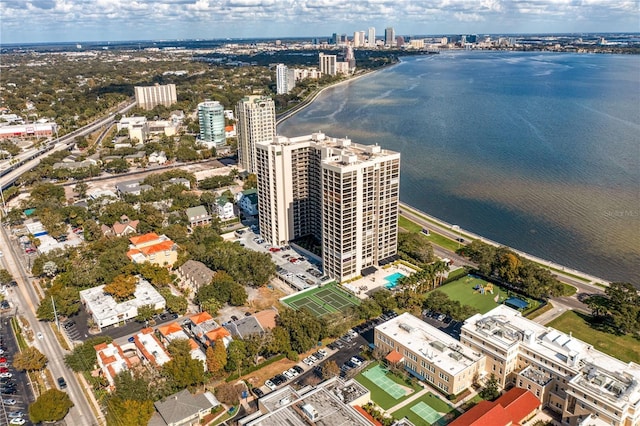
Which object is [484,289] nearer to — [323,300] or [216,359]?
[323,300]

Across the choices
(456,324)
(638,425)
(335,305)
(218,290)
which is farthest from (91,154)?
(638,425)

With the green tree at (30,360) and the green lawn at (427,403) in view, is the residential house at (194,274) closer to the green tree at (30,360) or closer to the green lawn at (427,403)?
the green tree at (30,360)

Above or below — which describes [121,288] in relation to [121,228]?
below

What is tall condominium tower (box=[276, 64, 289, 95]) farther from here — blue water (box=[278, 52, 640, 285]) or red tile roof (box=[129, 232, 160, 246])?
red tile roof (box=[129, 232, 160, 246])

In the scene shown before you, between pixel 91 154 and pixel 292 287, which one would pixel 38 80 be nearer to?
A: pixel 91 154

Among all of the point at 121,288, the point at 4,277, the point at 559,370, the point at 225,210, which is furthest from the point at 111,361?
the point at 225,210

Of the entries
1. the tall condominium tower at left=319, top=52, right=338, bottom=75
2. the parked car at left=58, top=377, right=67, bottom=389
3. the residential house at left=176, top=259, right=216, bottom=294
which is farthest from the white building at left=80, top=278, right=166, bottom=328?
the tall condominium tower at left=319, top=52, right=338, bottom=75
